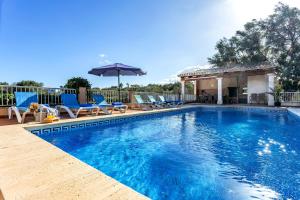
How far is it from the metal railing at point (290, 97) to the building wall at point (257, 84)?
7.30 ft

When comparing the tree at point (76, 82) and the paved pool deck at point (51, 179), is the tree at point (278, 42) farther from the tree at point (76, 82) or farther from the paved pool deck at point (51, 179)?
the paved pool deck at point (51, 179)

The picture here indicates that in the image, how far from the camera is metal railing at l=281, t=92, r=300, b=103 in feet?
43.0

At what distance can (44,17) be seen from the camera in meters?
11.2

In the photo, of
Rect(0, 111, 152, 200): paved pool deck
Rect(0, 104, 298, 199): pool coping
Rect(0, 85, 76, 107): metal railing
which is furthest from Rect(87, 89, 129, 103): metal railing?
Rect(0, 111, 152, 200): paved pool deck

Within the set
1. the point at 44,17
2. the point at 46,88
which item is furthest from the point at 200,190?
the point at 44,17

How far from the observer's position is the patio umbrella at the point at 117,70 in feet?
32.3

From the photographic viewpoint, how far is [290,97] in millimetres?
13367

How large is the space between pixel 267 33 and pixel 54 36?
17731mm

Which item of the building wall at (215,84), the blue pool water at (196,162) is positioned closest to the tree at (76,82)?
the blue pool water at (196,162)

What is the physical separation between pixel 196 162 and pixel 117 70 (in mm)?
8273

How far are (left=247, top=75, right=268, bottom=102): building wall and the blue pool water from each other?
12.3 m

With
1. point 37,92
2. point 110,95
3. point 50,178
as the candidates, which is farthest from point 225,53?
point 50,178

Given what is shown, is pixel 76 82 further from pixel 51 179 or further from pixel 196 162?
pixel 51 179

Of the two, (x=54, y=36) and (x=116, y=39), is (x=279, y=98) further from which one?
(x=54, y=36)
